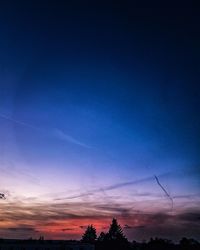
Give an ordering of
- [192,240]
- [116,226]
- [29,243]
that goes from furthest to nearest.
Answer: [116,226] < [192,240] < [29,243]

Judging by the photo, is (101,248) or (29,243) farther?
(101,248)

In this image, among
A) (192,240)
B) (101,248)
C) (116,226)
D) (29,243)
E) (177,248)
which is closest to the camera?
(29,243)

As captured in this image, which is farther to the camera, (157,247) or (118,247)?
(118,247)

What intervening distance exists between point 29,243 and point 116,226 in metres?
60.3

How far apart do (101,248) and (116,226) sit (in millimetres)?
27808

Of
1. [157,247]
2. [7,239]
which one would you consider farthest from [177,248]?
[7,239]

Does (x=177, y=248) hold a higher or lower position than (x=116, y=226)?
lower

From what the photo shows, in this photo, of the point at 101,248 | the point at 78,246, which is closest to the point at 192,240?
the point at 101,248

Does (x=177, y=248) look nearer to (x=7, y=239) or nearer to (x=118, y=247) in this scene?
(x=118, y=247)

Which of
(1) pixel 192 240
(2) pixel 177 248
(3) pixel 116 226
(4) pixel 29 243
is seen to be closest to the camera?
(4) pixel 29 243

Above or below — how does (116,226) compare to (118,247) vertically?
above

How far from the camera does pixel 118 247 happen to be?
160375mm

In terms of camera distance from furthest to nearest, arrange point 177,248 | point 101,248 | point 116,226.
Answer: point 116,226, point 101,248, point 177,248

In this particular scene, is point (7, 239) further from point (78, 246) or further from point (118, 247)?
point (118, 247)
